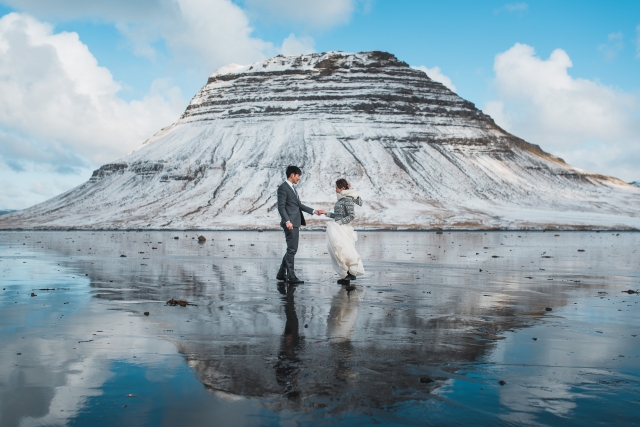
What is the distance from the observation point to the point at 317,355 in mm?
6754

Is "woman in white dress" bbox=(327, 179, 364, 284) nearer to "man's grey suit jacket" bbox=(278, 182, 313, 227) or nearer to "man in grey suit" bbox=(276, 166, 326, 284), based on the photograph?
"man in grey suit" bbox=(276, 166, 326, 284)

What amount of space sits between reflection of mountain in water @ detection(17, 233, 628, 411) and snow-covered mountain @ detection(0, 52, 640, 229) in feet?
263

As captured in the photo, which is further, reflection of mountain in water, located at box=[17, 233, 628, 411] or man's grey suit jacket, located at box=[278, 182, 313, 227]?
man's grey suit jacket, located at box=[278, 182, 313, 227]

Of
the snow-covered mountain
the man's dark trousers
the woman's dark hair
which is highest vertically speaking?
the snow-covered mountain

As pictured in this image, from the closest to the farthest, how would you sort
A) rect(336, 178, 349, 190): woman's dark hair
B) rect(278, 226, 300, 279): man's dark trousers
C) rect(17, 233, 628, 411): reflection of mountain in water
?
rect(17, 233, 628, 411): reflection of mountain in water → rect(278, 226, 300, 279): man's dark trousers → rect(336, 178, 349, 190): woman's dark hair

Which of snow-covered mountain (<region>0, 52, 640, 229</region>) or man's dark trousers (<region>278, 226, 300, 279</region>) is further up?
snow-covered mountain (<region>0, 52, 640, 229</region>)

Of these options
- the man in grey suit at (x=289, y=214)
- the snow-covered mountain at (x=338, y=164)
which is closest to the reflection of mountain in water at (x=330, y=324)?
the man in grey suit at (x=289, y=214)

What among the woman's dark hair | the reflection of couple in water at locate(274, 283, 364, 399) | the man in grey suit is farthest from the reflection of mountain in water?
the woman's dark hair

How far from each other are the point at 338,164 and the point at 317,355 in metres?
120

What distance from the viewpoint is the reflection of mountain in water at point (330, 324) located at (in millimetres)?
5645

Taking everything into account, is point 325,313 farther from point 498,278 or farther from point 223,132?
point 223,132

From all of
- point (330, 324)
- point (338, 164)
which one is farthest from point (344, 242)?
point (338, 164)

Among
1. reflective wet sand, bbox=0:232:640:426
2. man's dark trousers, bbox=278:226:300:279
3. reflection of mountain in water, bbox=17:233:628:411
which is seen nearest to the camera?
reflective wet sand, bbox=0:232:640:426

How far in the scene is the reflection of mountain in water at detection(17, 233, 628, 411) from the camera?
5.64 meters
